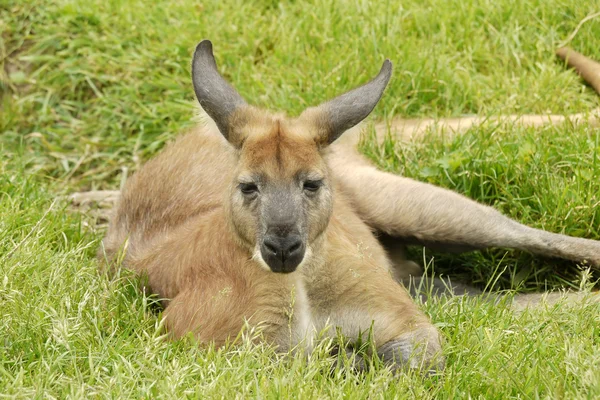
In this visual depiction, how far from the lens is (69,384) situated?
3926 millimetres

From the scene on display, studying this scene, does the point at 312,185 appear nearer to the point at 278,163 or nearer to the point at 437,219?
the point at 278,163

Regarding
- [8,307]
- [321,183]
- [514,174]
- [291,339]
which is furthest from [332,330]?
[514,174]

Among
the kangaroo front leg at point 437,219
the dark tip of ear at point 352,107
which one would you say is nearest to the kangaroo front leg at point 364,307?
the dark tip of ear at point 352,107

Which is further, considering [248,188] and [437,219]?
[437,219]

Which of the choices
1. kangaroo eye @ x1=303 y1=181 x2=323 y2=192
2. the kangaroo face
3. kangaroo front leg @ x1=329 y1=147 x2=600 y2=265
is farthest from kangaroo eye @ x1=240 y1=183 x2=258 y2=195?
kangaroo front leg @ x1=329 y1=147 x2=600 y2=265

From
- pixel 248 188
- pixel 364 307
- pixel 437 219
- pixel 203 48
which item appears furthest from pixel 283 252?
pixel 437 219

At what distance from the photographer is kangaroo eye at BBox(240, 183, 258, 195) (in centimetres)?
453

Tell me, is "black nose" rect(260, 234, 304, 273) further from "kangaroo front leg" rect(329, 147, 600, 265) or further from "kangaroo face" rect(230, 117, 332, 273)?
"kangaroo front leg" rect(329, 147, 600, 265)

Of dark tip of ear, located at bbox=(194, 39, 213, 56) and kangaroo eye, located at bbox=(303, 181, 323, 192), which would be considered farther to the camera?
dark tip of ear, located at bbox=(194, 39, 213, 56)

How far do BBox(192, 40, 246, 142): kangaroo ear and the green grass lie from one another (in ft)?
3.16

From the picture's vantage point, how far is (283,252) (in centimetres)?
435

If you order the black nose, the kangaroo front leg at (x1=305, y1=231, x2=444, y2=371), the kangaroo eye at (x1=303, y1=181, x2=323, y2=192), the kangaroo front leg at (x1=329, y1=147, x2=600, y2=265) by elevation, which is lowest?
the kangaroo front leg at (x1=329, y1=147, x2=600, y2=265)

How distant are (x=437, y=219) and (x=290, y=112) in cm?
139

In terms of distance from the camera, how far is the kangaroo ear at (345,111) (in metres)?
4.74
